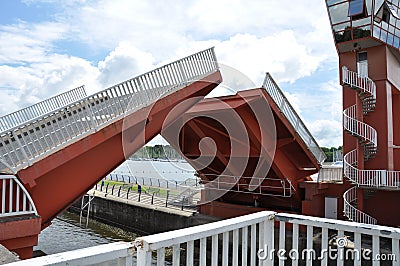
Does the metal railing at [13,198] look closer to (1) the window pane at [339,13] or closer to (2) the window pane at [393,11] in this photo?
(1) the window pane at [339,13]

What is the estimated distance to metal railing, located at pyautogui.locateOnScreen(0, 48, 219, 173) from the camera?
7.91m

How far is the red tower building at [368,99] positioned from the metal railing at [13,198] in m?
11.9

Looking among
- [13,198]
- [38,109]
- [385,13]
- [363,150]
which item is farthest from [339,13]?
[13,198]

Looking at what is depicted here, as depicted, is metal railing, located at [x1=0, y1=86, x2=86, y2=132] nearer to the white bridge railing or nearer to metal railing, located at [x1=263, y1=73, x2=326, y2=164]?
metal railing, located at [x1=263, y1=73, x2=326, y2=164]

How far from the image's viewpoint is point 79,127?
9.18m

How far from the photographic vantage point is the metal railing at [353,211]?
14.4 metres

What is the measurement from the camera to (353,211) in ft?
47.5

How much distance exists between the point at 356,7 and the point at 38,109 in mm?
13878

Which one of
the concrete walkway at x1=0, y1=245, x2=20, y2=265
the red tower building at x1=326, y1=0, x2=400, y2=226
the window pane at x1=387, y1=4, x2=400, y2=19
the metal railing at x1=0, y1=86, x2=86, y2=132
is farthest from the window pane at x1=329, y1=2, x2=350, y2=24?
the concrete walkway at x1=0, y1=245, x2=20, y2=265

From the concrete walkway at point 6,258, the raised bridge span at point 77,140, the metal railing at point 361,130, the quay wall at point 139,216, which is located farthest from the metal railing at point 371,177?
the concrete walkway at point 6,258

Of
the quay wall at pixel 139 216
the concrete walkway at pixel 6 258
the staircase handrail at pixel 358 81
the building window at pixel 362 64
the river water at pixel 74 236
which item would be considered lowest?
the river water at pixel 74 236

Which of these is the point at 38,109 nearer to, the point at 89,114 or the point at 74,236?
the point at 89,114

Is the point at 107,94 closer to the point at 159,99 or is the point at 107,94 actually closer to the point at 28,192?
the point at 159,99

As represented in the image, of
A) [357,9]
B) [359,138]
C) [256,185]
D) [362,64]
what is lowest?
[256,185]
